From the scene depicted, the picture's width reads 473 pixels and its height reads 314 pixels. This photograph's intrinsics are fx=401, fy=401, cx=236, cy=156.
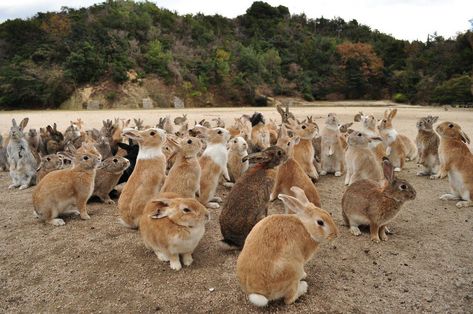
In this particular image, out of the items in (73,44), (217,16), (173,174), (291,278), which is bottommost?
(291,278)

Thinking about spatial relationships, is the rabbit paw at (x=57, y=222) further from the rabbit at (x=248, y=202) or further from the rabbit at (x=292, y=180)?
the rabbit at (x=292, y=180)

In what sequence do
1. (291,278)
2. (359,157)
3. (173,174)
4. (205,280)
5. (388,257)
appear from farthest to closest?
(359,157), (173,174), (388,257), (205,280), (291,278)

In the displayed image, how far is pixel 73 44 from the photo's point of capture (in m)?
35.4

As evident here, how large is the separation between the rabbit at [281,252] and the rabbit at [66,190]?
11.6ft

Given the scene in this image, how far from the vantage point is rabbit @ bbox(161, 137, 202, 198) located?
5.96 meters

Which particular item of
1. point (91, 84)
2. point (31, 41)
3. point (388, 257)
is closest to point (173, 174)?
point (388, 257)

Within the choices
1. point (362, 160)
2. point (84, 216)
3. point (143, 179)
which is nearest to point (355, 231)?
point (362, 160)

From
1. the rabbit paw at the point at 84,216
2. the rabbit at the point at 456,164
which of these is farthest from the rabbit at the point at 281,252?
the rabbit at the point at 456,164

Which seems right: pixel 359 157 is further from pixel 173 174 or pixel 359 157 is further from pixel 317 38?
pixel 317 38

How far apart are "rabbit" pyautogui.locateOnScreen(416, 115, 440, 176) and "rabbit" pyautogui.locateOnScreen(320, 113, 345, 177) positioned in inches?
72.4

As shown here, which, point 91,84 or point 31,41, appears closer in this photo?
point 91,84

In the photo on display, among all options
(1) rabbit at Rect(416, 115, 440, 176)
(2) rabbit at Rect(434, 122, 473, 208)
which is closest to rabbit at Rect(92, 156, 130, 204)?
(2) rabbit at Rect(434, 122, 473, 208)

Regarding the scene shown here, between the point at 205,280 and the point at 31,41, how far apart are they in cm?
3937

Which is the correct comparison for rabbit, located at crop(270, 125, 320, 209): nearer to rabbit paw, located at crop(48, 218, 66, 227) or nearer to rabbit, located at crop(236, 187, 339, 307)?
rabbit, located at crop(236, 187, 339, 307)
